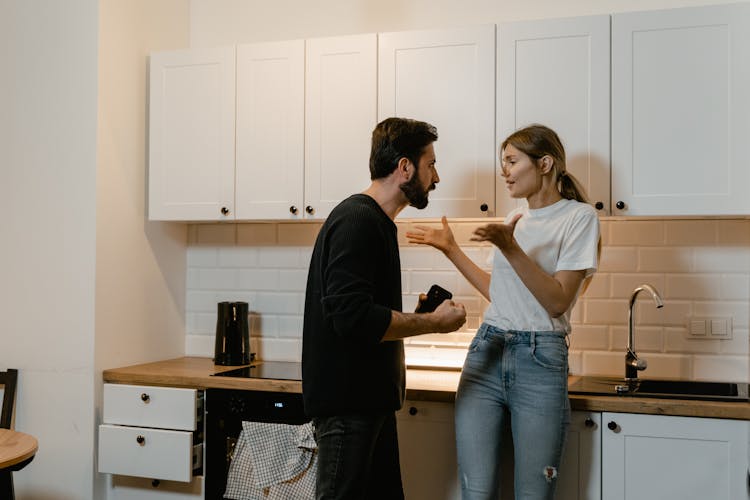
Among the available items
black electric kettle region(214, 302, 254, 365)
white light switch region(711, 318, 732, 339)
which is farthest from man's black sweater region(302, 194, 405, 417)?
white light switch region(711, 318, 732, 339)

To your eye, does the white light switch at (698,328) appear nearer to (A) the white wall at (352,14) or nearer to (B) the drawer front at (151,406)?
(A) the white wall at (352,14)

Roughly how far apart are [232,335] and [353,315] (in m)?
1.38

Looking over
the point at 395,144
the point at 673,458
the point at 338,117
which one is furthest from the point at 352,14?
the point at 673,458

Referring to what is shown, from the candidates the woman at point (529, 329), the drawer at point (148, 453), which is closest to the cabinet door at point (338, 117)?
the woman at point (529, 329)

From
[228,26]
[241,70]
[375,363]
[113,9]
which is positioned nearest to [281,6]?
[228,26]

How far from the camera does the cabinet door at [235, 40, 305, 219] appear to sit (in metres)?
3.00

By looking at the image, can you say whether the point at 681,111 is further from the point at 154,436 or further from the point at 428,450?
the point at 154,436

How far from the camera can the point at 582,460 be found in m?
2.41

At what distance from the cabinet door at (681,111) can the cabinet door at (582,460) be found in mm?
737

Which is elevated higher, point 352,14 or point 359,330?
point 352,14

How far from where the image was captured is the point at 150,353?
10.8 ft

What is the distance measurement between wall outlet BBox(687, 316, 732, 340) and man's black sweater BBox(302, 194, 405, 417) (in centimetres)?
130

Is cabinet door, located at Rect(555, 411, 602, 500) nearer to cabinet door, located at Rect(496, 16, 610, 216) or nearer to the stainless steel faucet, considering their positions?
the stainless steel faucet

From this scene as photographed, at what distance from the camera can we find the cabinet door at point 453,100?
9.00ft
